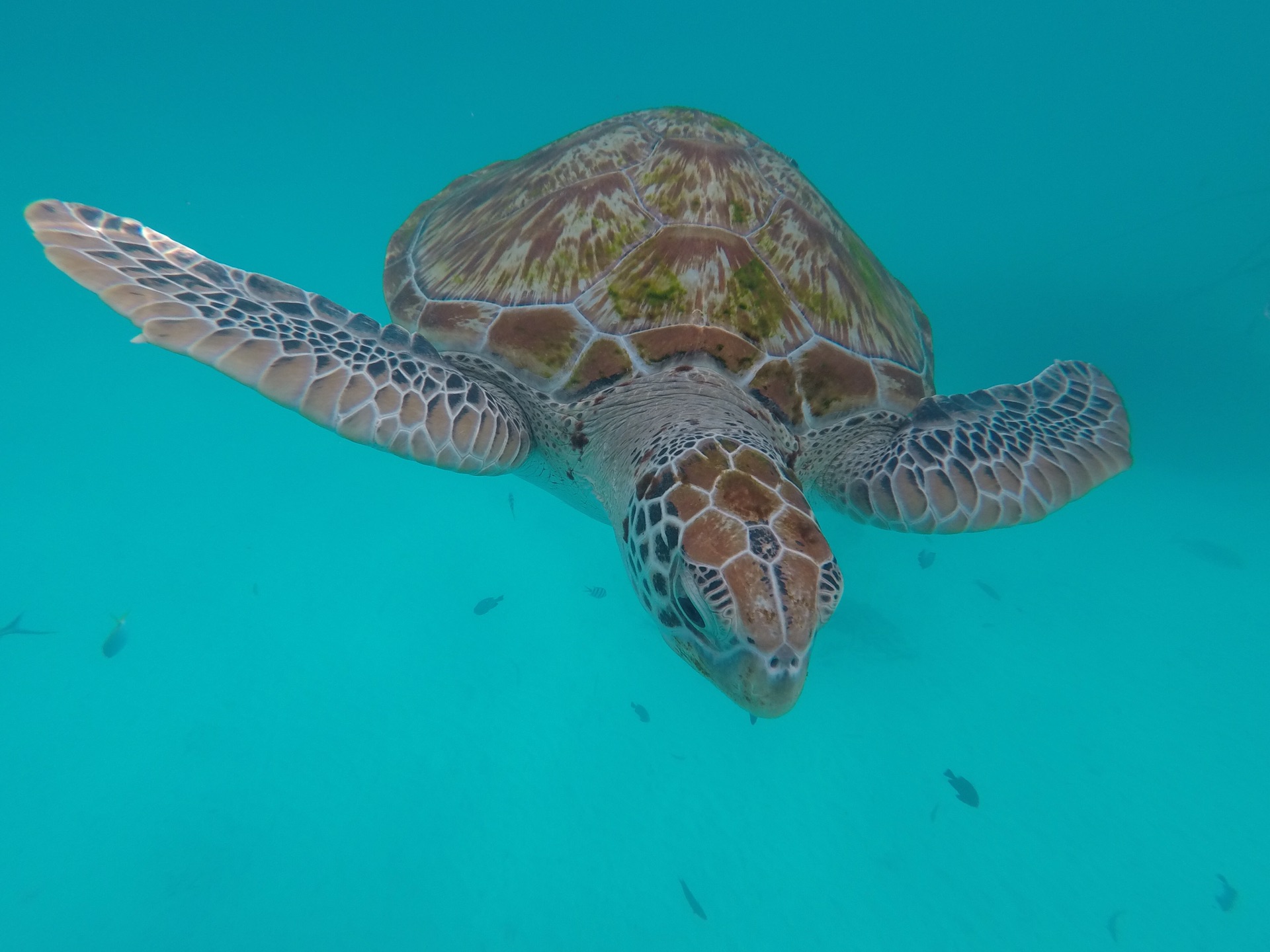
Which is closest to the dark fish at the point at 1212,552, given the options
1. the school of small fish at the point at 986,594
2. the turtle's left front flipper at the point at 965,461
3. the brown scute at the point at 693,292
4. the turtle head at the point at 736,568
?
the school of small fish at the point at 986,594

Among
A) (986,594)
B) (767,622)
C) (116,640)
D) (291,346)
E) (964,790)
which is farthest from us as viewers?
(986,594)

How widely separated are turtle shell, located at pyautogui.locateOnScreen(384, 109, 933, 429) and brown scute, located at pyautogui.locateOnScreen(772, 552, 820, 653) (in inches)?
46.8

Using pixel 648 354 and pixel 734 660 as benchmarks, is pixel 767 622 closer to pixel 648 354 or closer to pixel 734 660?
pixel 734 660

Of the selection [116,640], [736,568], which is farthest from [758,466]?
[116,640]

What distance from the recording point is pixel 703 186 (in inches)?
114

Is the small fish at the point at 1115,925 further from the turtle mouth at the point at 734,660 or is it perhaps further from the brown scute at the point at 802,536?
the brown scute at the point at 802,536

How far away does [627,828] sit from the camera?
16.8 ft

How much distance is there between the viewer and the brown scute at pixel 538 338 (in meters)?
2.70

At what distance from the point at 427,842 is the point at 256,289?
4.79 meters

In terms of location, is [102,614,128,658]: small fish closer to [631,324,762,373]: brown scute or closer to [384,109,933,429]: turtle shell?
[384,109,933,429]: turtle shell

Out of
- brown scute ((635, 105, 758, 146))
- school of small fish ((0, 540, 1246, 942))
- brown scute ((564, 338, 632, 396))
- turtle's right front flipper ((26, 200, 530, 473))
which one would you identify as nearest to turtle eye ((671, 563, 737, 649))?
brown scute ((564, 338, 632, 396))

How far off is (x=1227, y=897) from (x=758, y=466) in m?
6.30

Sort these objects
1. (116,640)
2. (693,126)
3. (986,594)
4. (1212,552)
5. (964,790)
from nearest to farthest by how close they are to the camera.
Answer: (693,126)
(964,790)
(116,640)
(986,594)
(1212,552)

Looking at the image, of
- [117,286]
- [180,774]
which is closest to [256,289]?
[117,286]
